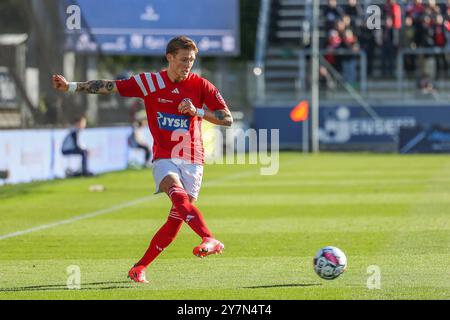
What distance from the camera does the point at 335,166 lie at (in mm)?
32219

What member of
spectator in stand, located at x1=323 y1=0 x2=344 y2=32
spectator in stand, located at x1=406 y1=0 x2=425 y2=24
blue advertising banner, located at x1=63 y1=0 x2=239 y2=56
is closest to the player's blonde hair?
blue advertising banner, located at x1=63 y1=0 x2=239 y2=56

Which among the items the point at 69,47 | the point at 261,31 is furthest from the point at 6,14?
the point at 261,31

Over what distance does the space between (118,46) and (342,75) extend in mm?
10908

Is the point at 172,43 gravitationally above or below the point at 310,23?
above

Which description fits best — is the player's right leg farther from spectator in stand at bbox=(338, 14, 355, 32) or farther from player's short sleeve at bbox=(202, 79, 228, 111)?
spectator in stand at bbox=(338, 14, 355, 32)

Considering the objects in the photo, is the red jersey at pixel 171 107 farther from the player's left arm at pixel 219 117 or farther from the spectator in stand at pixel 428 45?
the spectator in stand at pixel 428 45

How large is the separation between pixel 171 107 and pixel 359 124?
1273 inches

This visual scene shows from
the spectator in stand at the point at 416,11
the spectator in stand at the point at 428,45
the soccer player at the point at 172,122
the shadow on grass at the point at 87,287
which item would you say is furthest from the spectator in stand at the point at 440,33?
the shadow on grass at the point at 87,287

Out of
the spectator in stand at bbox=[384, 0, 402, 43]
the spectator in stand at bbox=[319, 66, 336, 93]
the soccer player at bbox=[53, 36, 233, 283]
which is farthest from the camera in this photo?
the spectator in stand at bbox=[319, 66, 336, 93]

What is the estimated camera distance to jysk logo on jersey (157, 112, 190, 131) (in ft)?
34.8

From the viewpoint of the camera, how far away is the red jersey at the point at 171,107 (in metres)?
10.6

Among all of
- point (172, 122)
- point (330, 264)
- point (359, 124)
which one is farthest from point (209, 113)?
point (359, 124)

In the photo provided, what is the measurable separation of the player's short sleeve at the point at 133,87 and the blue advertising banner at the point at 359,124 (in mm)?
31739

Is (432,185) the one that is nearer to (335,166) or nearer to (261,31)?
(335,166)
